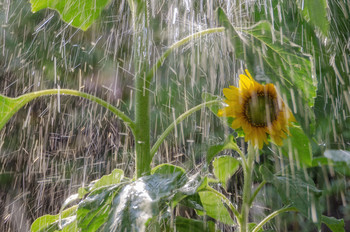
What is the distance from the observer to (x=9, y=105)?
1.55 feet

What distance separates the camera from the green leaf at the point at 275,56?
31 centimetres

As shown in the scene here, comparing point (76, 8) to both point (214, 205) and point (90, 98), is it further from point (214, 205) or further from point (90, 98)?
point (214, 205)

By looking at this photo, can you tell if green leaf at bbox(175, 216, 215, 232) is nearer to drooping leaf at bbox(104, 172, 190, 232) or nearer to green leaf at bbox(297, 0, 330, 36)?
drooping leaf at bbox(104, 172, 190, 232)

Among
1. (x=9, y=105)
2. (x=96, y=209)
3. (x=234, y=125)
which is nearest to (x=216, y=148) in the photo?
(x=234, y=125)

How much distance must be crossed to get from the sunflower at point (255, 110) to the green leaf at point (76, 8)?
0.20 meters

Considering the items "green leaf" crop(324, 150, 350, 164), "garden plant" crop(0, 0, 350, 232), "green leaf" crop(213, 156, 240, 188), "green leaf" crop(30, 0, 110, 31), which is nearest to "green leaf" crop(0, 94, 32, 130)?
"garden plant" crop(0, 0, 350, 232)

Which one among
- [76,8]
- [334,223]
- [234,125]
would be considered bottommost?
[334,223]

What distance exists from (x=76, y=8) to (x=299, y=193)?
341mm

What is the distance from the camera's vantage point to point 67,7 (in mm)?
524

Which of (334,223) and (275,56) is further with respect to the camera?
(334,223)

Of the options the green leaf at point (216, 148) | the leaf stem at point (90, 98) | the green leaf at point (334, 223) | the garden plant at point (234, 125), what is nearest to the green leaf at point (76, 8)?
the garden plant at point (234, 125)

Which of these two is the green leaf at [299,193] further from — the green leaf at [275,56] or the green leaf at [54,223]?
the green leaf at [54,223]

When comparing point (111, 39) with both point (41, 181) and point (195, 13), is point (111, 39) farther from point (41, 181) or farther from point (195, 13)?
point (41, 181)

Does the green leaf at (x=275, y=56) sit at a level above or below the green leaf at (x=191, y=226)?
above
